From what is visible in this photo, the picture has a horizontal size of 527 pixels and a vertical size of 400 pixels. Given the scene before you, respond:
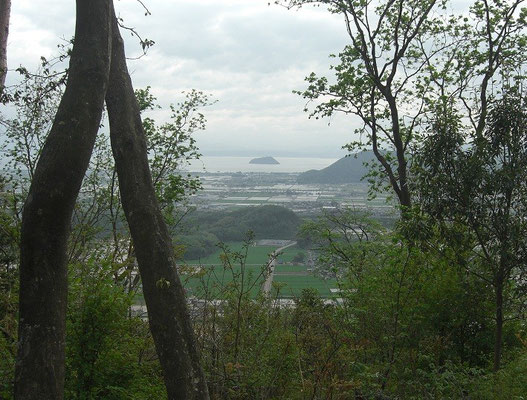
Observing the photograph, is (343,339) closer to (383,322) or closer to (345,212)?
(383,322)

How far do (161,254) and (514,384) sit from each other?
12.5ft

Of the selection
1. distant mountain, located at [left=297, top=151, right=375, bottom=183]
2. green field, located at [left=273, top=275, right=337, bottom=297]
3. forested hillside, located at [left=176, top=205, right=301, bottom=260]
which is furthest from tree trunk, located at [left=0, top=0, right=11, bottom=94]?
distant mountain, located at [left=297, top=151, right=375, bottom=183]

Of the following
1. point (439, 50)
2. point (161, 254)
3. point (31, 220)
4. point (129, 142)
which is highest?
point (439, 50)

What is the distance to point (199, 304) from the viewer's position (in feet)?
21.4

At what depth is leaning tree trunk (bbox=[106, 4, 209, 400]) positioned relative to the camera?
3531mm

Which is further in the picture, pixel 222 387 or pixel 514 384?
pixel 222 387

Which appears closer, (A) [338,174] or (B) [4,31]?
(B) [4,31]

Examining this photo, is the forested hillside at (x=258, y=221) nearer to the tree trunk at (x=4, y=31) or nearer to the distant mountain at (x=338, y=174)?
the tree trunk at (x=4, y=31)

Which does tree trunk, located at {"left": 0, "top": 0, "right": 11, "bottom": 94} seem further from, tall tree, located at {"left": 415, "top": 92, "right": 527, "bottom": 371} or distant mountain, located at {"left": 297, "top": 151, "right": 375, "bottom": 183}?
distant mountain, located at {"left": 297, "top": 151, "right": 375, "bottom": 183}

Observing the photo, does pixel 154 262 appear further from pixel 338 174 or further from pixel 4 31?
pixel 338 174

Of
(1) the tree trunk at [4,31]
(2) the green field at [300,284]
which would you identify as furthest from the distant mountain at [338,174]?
(1) the tree trunk at [4,31]

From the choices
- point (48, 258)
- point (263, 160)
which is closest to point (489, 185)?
point (48, 258)

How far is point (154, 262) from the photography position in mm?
3605

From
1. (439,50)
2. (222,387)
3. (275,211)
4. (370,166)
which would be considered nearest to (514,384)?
(222,387)
